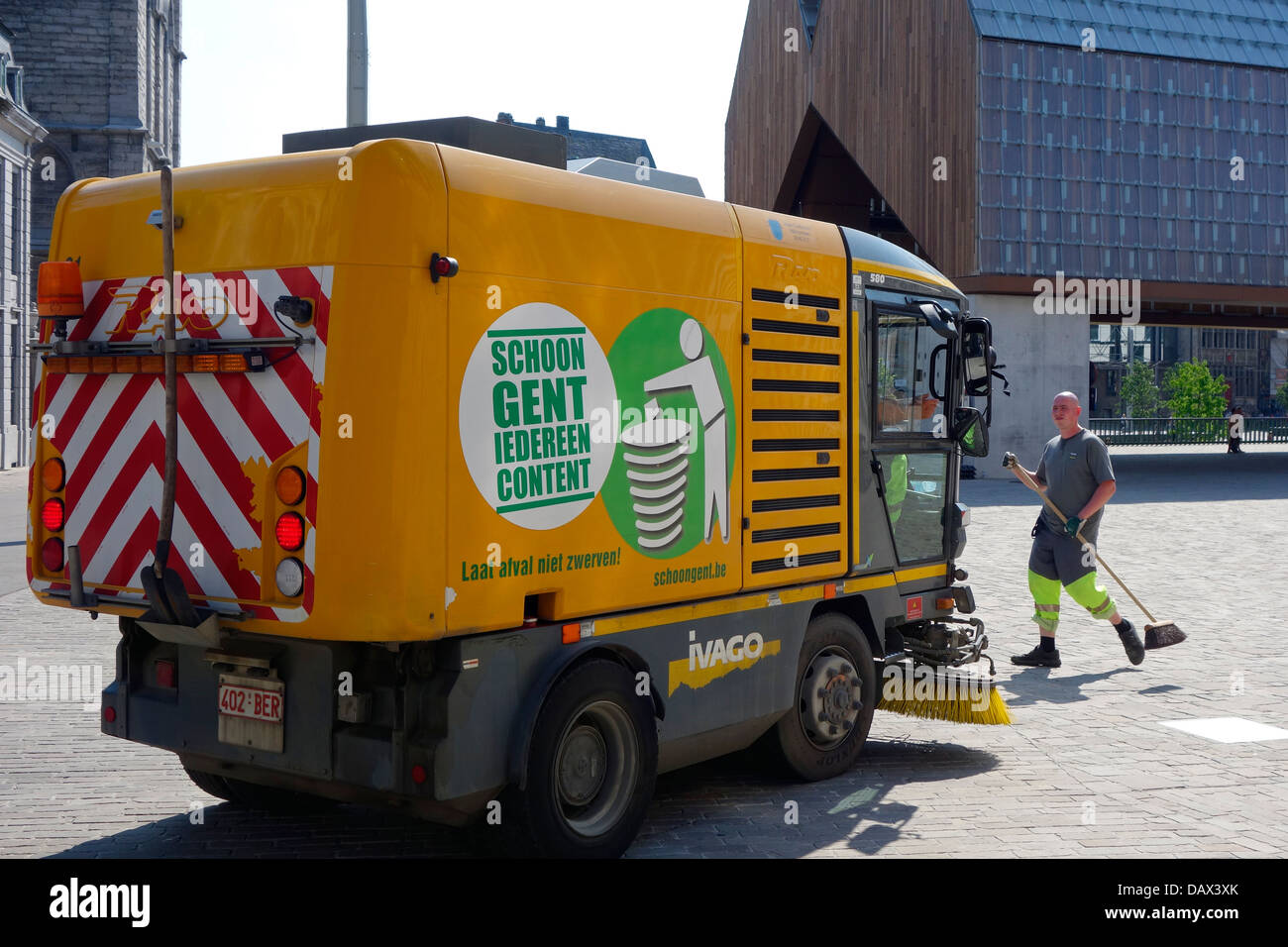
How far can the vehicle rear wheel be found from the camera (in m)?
4.76

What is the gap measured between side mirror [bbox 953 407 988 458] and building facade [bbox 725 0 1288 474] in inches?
1024

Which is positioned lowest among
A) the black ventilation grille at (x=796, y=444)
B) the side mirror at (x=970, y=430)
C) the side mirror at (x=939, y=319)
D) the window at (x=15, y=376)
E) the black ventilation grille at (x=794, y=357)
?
the black ventilation grille at (x=796, y=444)

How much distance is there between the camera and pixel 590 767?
5.11m

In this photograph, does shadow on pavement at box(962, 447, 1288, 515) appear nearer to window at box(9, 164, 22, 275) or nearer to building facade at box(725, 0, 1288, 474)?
building facade at box(725, 0, 1288, 474)

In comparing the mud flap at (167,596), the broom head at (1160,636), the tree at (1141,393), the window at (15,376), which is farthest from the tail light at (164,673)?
the tree at (1141,393)

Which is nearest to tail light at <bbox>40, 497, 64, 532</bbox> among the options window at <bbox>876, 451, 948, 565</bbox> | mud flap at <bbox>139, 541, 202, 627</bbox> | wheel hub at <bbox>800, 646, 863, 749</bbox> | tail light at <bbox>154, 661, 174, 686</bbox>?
tail light at <bbox>154, 661, 174, 686</bbox>

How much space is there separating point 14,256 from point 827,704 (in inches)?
1474

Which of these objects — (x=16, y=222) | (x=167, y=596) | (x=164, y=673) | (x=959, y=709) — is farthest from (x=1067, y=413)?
(x=16, y=222)

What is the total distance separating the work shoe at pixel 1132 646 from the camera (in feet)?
31.3

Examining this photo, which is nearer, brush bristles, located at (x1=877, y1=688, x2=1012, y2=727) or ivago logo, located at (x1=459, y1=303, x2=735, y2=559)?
ivago logo, located at (x1=459, y1=303, x2=735, y2=559)

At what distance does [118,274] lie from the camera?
5.10 m

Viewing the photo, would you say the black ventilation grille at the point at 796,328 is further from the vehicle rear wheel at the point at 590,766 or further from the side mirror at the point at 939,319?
the vehicle rear wheel at the point at 590,766

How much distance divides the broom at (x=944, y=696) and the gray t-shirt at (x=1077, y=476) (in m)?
2.96
